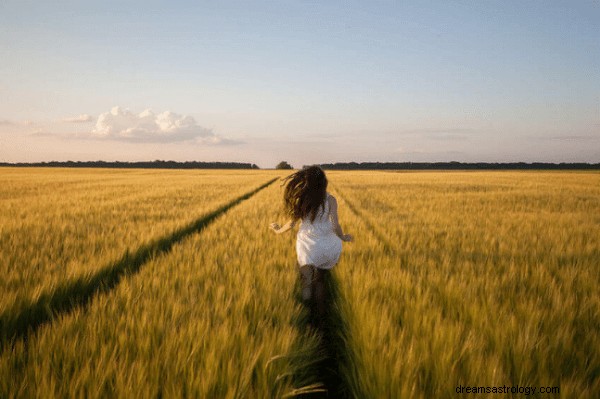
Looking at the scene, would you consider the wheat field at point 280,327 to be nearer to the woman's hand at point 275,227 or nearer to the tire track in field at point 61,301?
the tire track in field at point 61,301

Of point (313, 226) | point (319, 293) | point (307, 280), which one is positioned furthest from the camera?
point (313, 226)

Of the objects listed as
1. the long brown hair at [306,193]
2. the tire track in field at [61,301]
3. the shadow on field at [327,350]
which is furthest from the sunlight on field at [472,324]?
the tire track in field at [61,301]

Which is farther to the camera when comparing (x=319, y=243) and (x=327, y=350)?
(x=319, y=243)

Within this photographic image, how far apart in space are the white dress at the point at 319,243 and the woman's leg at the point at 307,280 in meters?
0.05

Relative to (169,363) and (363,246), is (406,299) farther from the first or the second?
(363,246)

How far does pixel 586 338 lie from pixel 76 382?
2.69 metres

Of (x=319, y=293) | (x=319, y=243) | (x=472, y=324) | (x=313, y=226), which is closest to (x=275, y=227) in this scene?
(x=313, y=226)

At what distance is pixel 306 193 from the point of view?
10.9ft

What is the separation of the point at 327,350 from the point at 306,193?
1449 millimetres

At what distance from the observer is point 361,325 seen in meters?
2.22

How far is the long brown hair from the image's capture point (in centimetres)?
331

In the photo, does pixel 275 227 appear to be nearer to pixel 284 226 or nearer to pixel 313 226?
pixel 284 226

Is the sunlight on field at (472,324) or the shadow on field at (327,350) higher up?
the sunlight on field at (472,324)

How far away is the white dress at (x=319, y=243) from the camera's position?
3.27 m
